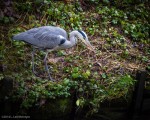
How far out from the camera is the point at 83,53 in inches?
288

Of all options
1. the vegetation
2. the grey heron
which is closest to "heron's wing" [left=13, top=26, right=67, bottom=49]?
the grey heron

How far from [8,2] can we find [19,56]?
1.45 metres

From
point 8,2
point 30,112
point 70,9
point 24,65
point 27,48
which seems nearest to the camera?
point 30,112

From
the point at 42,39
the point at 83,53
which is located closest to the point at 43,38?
the point at 42,39

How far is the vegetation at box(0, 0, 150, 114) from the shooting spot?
5.79m

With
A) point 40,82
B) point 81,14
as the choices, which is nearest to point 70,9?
point 81,14

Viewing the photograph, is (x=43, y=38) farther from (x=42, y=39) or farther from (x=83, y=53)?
(x=83, y=53)

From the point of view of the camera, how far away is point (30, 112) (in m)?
5.30

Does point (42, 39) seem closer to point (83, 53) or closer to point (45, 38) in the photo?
point (45, 38)

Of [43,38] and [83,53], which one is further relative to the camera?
[83,53]

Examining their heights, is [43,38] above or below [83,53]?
above

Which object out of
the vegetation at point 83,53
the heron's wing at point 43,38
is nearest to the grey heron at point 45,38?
the heron's wing at point 43,38

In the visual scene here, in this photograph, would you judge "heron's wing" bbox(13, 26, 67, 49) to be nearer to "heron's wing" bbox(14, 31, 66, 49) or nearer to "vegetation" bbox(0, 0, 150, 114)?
"heron's wing" bbox(14, 31, 66, 49)

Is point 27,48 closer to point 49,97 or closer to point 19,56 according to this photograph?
point 19,56
